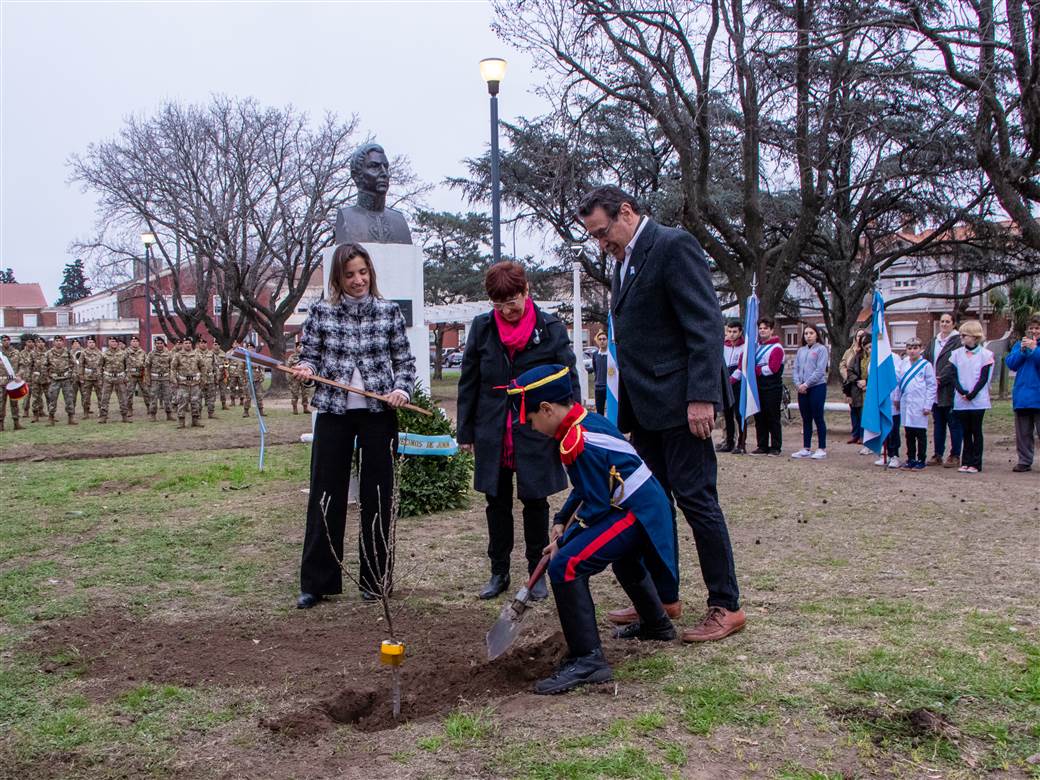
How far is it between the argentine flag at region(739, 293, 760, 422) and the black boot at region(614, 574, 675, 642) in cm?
821

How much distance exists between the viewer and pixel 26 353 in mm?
20969

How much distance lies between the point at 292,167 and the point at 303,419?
11.9 metres

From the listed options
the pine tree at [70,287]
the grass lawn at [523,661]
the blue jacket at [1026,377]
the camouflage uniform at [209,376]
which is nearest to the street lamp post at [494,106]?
the grass lawn at [523,661]

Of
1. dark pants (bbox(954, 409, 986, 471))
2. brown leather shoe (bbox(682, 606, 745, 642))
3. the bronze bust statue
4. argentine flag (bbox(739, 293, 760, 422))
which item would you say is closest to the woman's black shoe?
brown leather shoe (bbox(682, 606, 745, 642))

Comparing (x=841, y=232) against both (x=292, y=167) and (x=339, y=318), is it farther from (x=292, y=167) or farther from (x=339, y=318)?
(x=339, y=318)

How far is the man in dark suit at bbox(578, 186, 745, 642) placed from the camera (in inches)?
159

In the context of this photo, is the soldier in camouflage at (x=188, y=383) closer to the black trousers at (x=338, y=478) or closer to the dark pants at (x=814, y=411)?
the dark pants at (x=814, y=411)

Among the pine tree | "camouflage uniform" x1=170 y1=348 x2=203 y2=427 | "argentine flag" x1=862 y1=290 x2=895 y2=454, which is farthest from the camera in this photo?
the pine tree

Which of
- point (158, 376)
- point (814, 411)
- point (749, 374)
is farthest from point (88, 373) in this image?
point (814, 411)

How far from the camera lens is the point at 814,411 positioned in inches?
483

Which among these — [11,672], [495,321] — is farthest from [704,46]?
[11,672]

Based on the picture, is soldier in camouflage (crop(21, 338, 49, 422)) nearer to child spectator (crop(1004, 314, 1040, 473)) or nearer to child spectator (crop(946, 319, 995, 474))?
child spectator (crop(946, 319, 995, 474))

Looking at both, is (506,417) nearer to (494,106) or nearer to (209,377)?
(494,106)

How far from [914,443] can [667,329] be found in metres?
8.35
